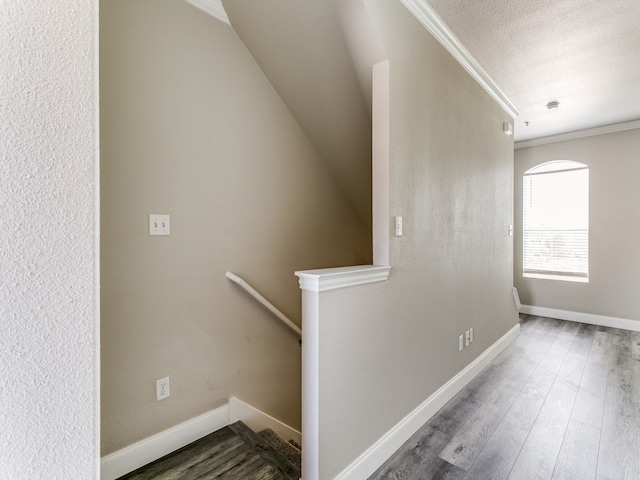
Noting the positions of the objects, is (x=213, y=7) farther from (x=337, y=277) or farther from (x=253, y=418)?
(x=253, y=418)

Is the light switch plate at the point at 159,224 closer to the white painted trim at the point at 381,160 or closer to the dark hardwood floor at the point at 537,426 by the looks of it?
the white painted trim at the point at 381,160

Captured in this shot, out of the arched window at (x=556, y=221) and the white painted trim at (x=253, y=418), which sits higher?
the arched window at (x=556, y=221)

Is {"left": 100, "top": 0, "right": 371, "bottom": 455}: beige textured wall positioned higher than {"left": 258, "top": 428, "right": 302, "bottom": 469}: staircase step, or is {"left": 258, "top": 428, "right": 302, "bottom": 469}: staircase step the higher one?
{"left": 100, "top": 0, "right": 371, "bottom": 455}: beige textured wall

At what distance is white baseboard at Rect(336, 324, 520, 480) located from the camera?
153cm

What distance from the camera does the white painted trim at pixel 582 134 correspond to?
12.2 ft

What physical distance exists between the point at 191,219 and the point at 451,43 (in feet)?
7.04

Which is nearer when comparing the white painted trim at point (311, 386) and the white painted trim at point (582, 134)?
the white painted trim at point (311, 386)

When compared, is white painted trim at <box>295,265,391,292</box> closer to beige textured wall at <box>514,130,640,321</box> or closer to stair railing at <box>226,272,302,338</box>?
stair railing at <box>226,272,302,338</box>

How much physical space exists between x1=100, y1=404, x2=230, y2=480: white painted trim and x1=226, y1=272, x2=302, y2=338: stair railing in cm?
63

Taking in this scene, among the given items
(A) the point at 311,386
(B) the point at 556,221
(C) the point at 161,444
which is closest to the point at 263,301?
(A) the point at 311,386

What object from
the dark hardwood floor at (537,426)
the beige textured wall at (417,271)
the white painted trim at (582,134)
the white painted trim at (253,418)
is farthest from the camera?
the white painted trim at (582,134)

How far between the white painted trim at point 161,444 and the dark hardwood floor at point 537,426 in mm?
954

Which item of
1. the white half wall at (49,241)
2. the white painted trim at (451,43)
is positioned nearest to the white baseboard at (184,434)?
the white half wall at (49,241)

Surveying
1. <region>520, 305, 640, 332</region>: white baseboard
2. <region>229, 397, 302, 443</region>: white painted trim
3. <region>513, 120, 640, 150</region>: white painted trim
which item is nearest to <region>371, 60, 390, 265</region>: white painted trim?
<region>229, 397, 302, 443</region>: white painted trim
